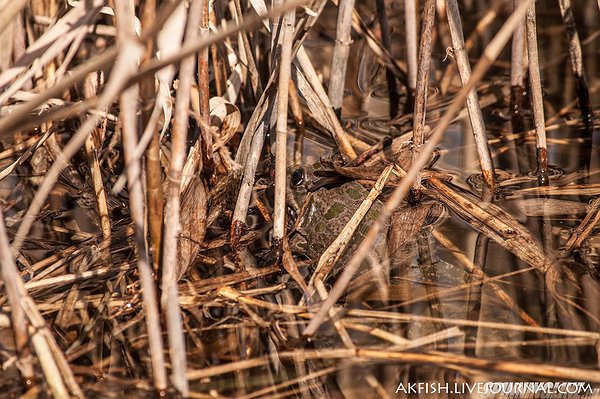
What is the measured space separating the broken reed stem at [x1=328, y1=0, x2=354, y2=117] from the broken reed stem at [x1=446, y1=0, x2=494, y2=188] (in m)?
0.58

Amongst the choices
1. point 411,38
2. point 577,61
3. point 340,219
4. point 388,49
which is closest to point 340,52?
point 411,38

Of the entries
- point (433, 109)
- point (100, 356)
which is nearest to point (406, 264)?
point (100, 356)

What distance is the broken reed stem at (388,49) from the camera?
3436 millimetres

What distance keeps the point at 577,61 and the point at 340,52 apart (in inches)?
44.0

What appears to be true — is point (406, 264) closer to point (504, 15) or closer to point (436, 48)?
point (436, 48)

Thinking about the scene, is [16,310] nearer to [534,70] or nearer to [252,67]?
[252,67]

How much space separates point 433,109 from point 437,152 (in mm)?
526

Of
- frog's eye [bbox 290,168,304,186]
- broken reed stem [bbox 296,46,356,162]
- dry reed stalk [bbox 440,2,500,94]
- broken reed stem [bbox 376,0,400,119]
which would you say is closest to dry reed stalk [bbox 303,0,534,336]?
frog's eye [bbox 290,168,304,186]

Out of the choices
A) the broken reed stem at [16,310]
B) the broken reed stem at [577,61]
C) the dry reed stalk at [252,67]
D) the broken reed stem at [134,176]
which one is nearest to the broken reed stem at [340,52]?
the dry reed stalk at [252,67]

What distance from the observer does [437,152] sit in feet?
9.78

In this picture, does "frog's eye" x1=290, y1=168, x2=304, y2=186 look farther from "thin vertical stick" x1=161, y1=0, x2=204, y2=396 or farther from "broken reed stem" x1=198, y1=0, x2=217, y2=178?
"thin vertical stick" x1=161, y1=0, x2=204, y2=396

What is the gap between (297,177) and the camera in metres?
2.67

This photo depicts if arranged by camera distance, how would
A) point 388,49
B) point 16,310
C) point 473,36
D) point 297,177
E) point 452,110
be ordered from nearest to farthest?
point 452,110 < point 16,310 < point 297,177 < point 388,49 < point 473,36

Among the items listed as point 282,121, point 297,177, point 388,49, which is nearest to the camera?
point 282,121
